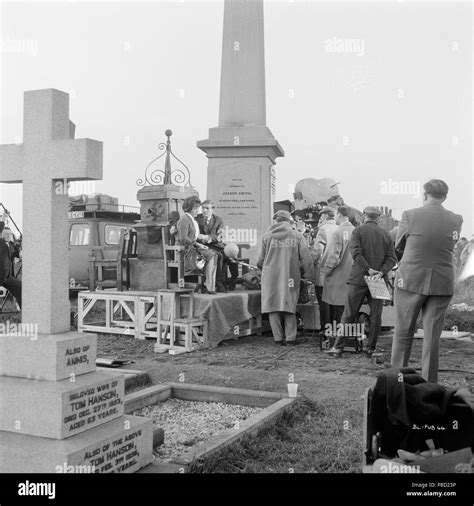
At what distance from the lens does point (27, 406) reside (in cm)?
303

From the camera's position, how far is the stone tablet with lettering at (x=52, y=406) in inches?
117

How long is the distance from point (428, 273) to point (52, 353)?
3290mm

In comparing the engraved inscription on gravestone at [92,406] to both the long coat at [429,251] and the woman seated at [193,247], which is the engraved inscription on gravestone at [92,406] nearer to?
the long coat at [429,251]

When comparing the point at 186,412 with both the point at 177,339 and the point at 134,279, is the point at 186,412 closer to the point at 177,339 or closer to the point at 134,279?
the point at 177,339

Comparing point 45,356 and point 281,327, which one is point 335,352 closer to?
point 281,327

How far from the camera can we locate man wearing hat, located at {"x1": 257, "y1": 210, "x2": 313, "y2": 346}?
8.23 meters

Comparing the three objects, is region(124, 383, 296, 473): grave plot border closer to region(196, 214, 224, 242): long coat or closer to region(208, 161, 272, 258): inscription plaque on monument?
region(196, 214, 224, 242): long coat

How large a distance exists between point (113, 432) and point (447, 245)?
3346 millimetres

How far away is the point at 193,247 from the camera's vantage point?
8.64m

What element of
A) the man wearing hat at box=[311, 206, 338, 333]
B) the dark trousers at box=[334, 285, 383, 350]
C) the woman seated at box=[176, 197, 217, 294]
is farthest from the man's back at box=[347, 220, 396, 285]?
the woman seated at box=[176, 197, 217, 294]

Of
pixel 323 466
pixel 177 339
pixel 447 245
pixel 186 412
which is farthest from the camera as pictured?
pixel 177 339

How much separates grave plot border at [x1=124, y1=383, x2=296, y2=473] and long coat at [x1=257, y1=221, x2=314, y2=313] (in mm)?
3152

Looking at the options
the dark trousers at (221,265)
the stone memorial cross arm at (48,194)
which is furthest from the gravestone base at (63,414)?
the dark trousers at (221,265)

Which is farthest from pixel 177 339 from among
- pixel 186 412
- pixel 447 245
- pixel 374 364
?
pixel 447 245
